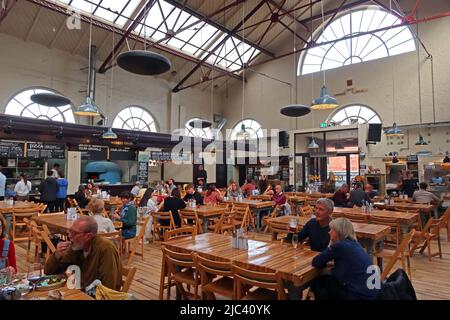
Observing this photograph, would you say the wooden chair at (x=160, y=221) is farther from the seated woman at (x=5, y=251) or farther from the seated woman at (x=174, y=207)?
the seated woman at (x=5, y=251)

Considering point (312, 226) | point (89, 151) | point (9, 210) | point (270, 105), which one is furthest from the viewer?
point (270, 105)

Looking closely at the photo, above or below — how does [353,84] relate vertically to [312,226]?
above

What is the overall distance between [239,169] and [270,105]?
3693mm

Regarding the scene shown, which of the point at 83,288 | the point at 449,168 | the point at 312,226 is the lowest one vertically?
the point at 83,288

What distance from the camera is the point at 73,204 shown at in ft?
25.2

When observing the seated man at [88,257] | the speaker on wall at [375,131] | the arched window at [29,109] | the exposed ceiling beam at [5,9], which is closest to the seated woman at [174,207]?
the seated man at [88,257]

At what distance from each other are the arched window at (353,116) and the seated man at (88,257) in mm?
11852

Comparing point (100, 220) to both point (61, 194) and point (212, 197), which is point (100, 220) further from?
point (61, 194)

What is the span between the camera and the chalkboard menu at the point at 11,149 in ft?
28.0

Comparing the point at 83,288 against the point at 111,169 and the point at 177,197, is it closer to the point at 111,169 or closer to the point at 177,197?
the point at 177,197

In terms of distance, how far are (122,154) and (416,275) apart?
9888 millimetres

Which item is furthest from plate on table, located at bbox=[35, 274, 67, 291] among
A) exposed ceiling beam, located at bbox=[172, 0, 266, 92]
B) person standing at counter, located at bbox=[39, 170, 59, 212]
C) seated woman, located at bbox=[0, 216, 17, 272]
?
exposed ceiling beam, located at bbox=[172, 0, 266, 92]

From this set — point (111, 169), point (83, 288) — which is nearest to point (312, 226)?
point (83, 288)

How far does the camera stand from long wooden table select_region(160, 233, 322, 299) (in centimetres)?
224
